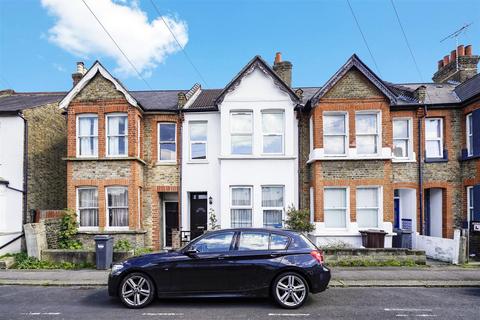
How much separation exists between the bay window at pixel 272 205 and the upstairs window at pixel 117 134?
20.3 feet

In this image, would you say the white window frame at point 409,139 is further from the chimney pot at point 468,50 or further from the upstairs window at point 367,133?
the chimney pot at point 468,50

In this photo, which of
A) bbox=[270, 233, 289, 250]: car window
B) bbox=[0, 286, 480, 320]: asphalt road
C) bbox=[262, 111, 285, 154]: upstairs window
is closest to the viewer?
bbox=[0, 286, 480, 320]: asphalt road

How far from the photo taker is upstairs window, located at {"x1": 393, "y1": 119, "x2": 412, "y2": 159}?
14.3m

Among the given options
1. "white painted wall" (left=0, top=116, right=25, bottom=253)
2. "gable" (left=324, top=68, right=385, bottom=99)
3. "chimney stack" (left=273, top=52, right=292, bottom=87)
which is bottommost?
"white painted wall" (left=0, top=116, right=25, bottom=253)

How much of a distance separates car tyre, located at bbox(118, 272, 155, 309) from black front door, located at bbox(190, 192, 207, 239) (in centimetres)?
781

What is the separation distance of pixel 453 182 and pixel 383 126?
14.0 feet

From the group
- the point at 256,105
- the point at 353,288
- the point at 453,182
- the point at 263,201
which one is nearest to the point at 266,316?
the point at 353,288

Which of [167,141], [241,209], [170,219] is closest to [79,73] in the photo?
[167,141]

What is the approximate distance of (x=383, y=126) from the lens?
42.4ft

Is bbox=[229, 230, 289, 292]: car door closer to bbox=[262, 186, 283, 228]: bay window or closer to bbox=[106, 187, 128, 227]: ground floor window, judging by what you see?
bbox=[262, 186, 283, 228]: bay window

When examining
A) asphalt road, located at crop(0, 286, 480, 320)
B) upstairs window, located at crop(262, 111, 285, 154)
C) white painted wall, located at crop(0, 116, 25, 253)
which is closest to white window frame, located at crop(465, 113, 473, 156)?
asphalt road, located at crop(0, 286, 480, 320)

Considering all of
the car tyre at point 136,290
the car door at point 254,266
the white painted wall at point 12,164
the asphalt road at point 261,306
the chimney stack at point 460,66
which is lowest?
the asphalt road at point 261,306

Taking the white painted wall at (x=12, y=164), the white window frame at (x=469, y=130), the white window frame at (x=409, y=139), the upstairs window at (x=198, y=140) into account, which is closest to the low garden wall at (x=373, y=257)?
the white window frame at (x=409, y=139)

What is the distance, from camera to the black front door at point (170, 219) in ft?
50.0
